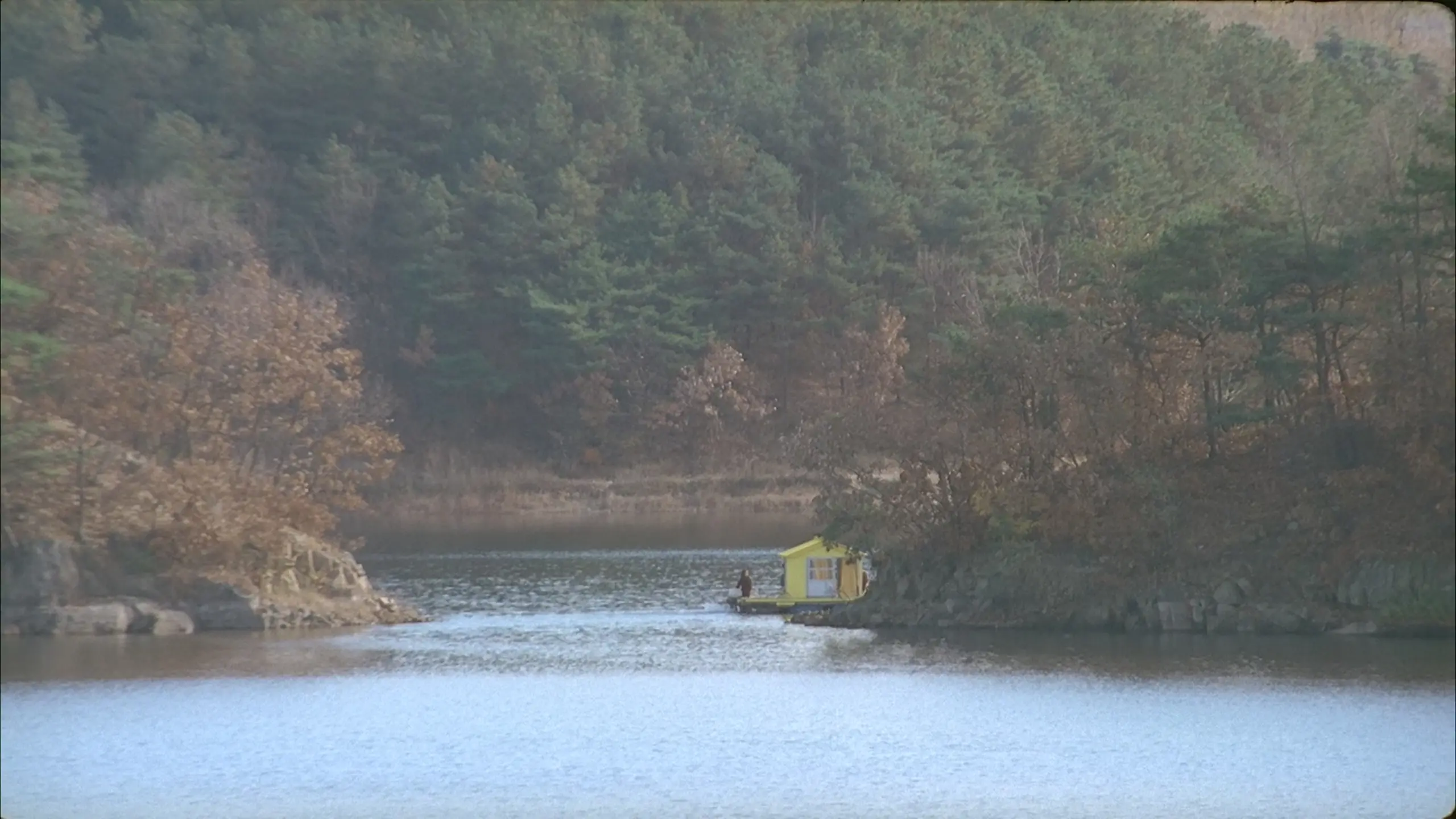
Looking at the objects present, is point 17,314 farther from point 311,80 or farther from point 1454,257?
point 311,80

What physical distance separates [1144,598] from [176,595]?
17.3 m

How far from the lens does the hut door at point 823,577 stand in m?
40.5

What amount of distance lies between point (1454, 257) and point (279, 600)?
2174cm

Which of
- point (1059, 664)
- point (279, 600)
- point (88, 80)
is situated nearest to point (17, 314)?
point (279, 600)

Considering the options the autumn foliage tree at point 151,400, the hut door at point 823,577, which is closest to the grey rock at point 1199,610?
the hut door at point 823,577

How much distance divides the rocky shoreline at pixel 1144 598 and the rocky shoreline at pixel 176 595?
906cm

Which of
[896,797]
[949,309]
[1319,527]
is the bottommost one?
[896,797]

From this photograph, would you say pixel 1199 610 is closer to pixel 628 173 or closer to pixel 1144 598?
pixel 1144 598

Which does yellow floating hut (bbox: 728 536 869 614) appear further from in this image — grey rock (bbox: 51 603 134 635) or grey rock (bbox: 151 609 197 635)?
grey rock (bbox: 51 603 134 635)

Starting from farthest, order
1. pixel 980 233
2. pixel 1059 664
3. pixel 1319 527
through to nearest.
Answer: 1. pixel 980 233
2. pixel 1319 527
3. pixel 1059 664

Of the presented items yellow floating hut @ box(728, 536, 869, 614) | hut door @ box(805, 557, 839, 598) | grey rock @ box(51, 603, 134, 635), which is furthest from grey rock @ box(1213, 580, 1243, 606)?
grey rock @ box(51, 603, 134, 635)

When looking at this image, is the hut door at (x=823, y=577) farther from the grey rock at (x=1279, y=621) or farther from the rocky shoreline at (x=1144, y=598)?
the grey rock at (x=1279, y=621)

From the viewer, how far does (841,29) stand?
76.8 m

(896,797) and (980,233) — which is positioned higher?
(980,233)
